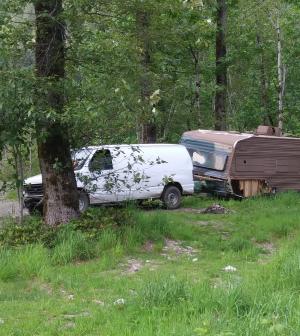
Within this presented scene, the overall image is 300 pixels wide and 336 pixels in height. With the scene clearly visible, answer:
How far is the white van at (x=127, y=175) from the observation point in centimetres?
1448

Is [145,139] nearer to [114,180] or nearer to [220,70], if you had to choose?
[220,70]

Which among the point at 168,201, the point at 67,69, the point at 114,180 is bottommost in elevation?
the point at 168,201

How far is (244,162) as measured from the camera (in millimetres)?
20922

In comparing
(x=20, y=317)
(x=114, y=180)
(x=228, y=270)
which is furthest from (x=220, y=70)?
(x=20, y=317)

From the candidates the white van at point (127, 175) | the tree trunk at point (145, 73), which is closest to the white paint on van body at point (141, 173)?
the white van at point (127, 175)

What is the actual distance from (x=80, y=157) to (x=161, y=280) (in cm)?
844

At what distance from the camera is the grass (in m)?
6.00

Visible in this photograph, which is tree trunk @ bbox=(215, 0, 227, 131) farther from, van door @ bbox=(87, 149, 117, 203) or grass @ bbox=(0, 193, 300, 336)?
van door @ bbox=(87, 149, 117, 203)

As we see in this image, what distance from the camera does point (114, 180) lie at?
577 inches

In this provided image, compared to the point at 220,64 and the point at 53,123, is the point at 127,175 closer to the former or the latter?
the point at 53,123

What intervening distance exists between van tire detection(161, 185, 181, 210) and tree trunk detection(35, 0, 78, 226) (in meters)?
6.22

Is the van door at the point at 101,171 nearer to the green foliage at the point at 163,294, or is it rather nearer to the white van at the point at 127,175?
the white van at the point at 127,175

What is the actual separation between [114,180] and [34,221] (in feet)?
7.66

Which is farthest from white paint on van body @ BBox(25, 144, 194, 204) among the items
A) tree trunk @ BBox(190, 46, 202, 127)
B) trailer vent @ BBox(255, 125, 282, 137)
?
tree trunk @ BBox(190, 46, 202, 127)
